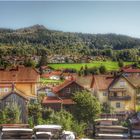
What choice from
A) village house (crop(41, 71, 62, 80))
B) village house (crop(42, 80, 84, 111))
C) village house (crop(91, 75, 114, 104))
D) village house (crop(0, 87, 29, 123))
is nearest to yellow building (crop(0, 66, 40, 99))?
village house (crop(42, 80, 84, 111))

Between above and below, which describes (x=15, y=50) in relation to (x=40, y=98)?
above

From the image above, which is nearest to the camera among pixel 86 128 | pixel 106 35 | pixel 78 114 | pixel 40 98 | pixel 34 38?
pixel 86 128

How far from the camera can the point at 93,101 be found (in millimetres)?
17141

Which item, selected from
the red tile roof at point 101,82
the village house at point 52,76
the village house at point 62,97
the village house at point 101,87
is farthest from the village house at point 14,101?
the village house at point 52,76

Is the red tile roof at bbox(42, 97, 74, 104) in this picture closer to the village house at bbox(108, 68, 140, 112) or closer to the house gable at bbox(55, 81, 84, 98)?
the house gable at bbox(55, 81, 84, 98)

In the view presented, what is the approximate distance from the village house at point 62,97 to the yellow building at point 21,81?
5.68 feet

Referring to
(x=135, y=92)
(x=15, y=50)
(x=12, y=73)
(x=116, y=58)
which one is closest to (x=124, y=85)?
(x=135, y=92)

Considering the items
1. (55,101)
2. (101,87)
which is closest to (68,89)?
(55,101)

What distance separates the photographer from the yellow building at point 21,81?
21938 mm

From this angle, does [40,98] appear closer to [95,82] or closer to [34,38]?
[95,82]

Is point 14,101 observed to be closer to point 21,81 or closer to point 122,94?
point 21,81

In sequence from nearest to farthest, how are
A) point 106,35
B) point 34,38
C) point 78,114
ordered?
point 78,114 → point 34,38 → point 106,35

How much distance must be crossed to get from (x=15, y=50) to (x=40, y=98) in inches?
2090

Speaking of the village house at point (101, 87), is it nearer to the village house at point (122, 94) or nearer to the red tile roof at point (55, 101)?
the village house at point (122, 94)
